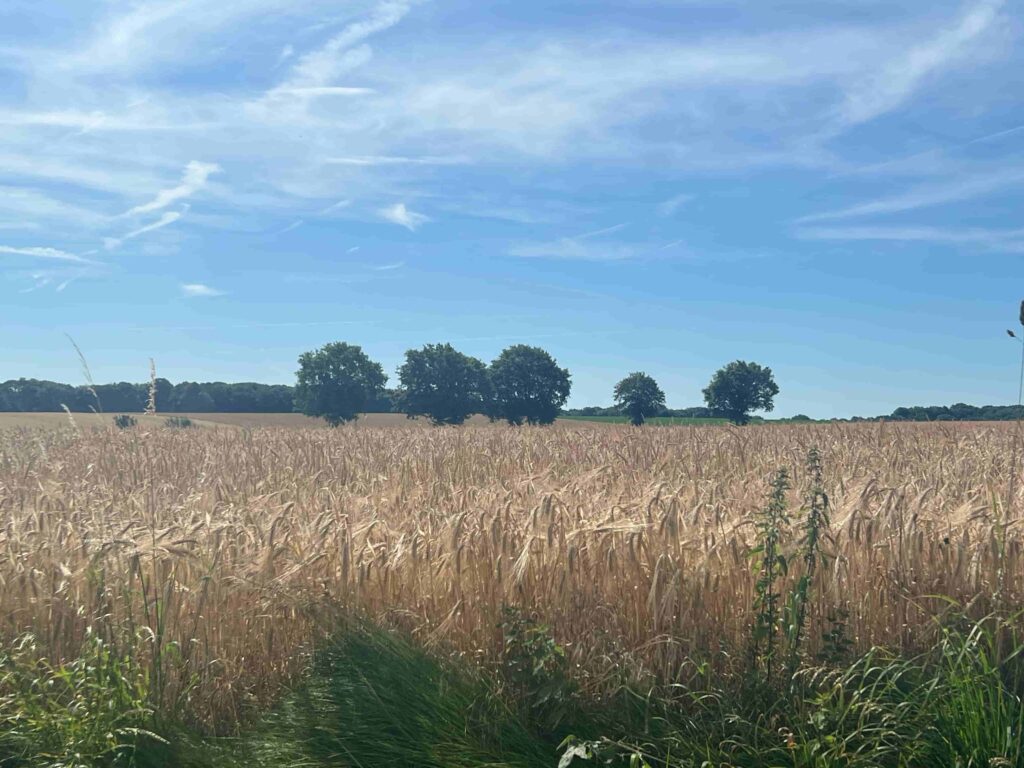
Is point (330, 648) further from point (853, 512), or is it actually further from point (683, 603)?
point (853, 512)

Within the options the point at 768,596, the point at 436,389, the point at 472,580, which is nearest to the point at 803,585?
the point at 768,596

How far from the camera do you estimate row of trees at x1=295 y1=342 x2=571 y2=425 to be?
6731 centimetres

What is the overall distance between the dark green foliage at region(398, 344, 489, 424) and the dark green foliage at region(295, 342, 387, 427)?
10.9 feet

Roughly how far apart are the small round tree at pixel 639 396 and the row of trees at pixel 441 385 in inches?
473

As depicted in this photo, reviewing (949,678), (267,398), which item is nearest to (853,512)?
(949,678)

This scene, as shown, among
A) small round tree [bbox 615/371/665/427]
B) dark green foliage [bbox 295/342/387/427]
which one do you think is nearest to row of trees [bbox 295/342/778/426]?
dark green foliage [bbox 295/342/387/427]

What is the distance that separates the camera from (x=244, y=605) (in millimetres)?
4719

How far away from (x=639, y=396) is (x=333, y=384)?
30.2 metres

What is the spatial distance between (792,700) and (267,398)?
8117cm

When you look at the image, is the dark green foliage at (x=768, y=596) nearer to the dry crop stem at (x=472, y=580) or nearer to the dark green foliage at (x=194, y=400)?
the dry crop stem at (x=472, y=580)

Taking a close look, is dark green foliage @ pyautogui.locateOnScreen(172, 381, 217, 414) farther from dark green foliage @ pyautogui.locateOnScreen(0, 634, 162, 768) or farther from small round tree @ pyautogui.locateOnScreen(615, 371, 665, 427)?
dark green foliage @ pyautogui.locateOnScreen(0, 634, 162, 768)

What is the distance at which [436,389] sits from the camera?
68.4 meters

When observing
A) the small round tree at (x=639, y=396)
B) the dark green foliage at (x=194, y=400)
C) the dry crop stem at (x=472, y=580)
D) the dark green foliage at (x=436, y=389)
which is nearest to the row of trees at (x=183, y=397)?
the dark green foliage at (x=194, y=400)

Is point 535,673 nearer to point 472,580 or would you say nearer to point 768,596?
point 472,580
